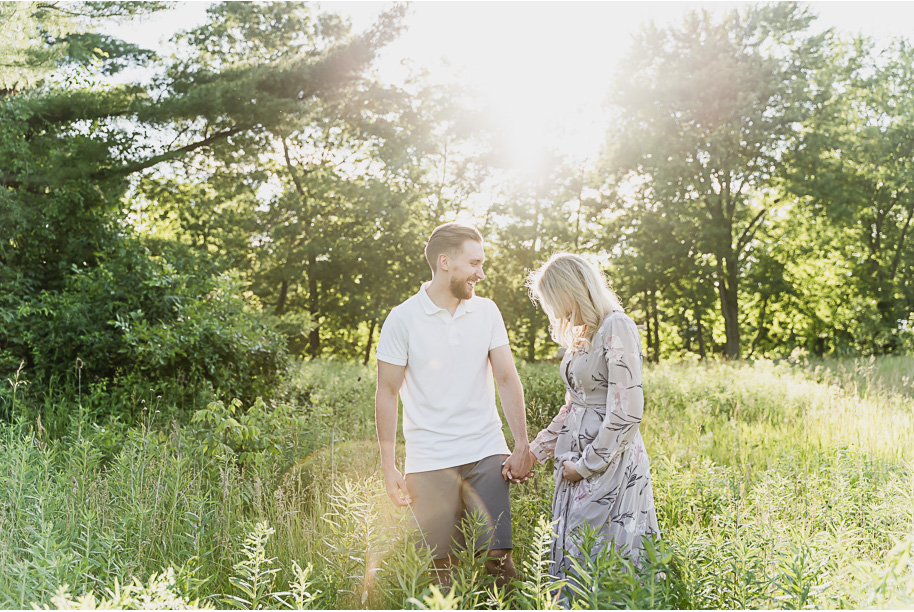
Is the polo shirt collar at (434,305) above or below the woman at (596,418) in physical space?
above

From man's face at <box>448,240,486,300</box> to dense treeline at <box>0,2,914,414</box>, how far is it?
5697mm

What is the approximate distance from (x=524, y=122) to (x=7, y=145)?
2200cm

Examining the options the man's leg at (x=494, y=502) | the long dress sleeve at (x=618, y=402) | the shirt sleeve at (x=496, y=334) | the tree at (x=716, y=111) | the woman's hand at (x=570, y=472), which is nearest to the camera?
the long dress sleeve at (x=618, y=402)

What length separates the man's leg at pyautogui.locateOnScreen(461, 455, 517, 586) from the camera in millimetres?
3240

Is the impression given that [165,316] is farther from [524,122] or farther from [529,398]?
[524,122]

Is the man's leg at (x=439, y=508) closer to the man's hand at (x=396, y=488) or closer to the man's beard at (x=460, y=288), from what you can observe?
the man's hand at (x=396, y=488)

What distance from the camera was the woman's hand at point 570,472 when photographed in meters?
3.07

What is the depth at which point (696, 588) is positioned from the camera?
2.40m

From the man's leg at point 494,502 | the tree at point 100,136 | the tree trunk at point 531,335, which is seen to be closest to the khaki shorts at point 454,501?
the man's leg at point 494,502

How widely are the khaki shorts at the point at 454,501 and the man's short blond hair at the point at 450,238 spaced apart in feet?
3.47

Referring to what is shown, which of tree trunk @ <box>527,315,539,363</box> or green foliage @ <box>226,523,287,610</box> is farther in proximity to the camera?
tree trunk @ <box>527,315,539,363</box>

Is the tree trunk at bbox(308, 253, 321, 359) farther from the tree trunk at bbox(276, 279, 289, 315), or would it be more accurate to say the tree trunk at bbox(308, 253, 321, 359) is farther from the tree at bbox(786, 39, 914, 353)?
the tree at bbox(786, 39, 914, 353)

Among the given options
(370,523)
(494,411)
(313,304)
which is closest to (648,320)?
(313,304)

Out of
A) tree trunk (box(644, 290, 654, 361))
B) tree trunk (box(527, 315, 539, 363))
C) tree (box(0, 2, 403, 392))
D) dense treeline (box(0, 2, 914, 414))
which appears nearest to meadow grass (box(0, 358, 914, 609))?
dense treeline (box(0, 2, 914, 414))
